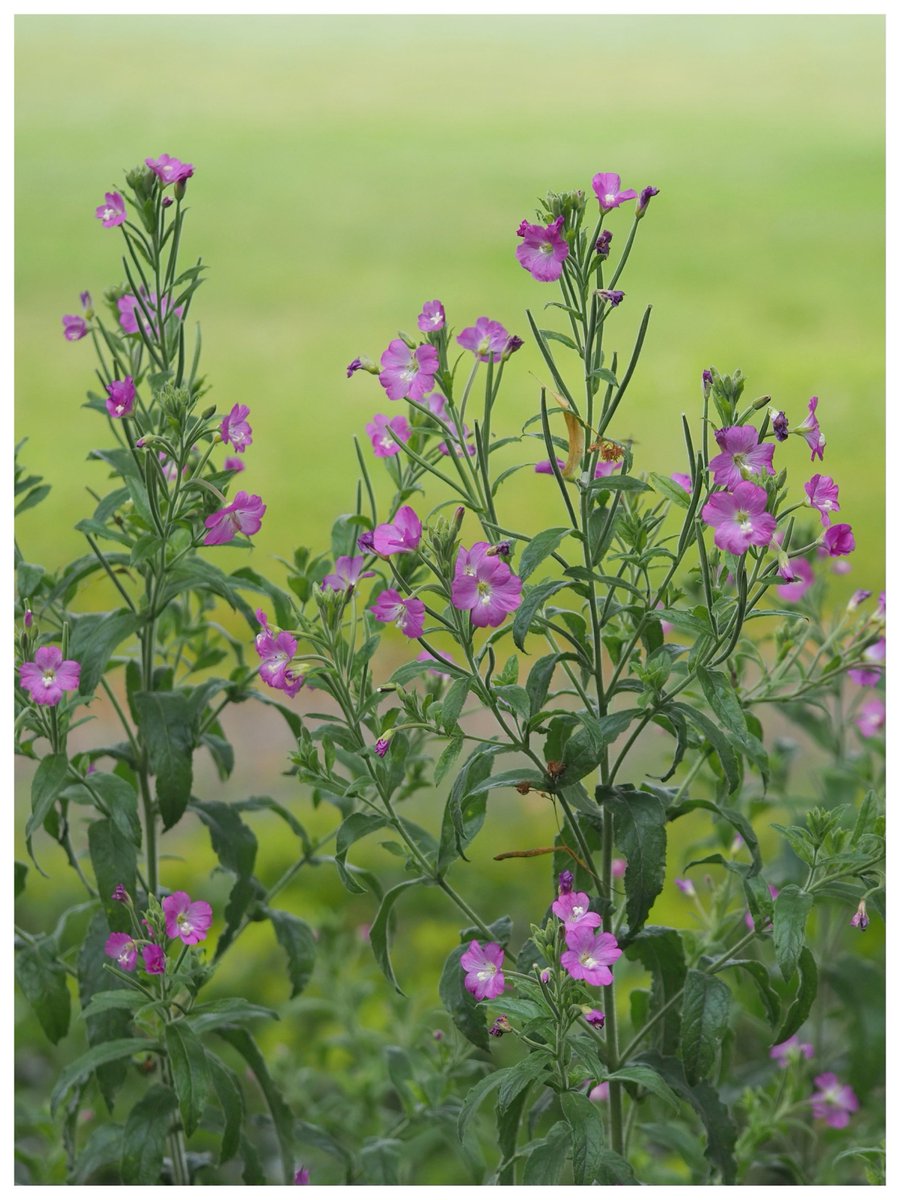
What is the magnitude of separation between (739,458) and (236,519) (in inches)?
23.5

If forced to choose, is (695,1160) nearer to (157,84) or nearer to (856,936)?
(856,936)

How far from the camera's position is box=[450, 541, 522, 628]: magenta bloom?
138cm

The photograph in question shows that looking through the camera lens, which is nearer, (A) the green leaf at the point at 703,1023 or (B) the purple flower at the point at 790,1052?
(A) the green leaf at the point at 703,1023

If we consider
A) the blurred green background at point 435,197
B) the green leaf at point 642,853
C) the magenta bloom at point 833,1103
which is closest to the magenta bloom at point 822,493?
the green leaf at point 642,853

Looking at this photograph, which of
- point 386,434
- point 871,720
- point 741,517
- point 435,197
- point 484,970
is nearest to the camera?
point 741,517

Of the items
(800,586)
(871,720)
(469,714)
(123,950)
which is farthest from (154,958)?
(871,720)

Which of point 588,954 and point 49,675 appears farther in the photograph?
point 49,675

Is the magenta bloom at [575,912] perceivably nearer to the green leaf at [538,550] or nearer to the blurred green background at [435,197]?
the green leaf at [538,550]

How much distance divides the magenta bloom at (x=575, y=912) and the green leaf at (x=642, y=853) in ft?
0.20

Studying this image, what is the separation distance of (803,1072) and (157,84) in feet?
20.1

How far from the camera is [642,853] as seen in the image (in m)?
1.44

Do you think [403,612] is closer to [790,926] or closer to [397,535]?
[397,535]

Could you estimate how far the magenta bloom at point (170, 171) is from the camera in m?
1.63

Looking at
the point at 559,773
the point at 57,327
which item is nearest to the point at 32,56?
the point at 57,327
